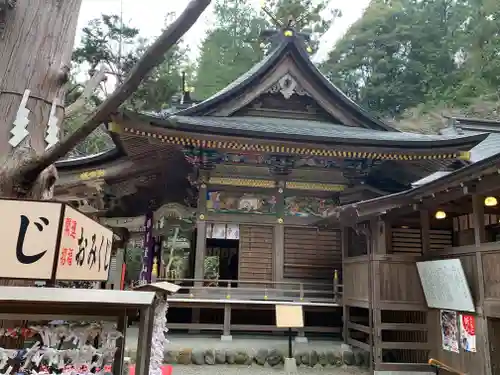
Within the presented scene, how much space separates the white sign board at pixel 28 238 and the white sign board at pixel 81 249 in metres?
0.05

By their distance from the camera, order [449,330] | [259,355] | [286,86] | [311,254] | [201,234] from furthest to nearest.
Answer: [286,86] < [311,254] < [201,234] < [259,355] < [449,330]

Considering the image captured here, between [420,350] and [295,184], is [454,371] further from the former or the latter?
[295,184]

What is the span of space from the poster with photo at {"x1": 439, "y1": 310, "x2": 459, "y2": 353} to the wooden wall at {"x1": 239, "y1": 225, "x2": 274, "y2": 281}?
14.0ft

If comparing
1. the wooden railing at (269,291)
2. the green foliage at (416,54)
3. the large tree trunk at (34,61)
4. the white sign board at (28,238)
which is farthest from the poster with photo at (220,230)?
the green foliage at (416,54)

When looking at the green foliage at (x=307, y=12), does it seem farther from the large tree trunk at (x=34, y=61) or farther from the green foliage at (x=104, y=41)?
the large tree trunk at (x=34, y=61)

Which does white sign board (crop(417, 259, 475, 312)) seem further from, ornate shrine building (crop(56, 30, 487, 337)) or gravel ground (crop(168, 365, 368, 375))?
ornate shrine building (crop(56, 30, 487, 337))

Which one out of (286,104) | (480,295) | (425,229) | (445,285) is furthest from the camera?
(286,104)

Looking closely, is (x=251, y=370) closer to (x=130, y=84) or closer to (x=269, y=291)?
(x=269, y=291)

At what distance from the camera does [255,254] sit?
1084 centimetres

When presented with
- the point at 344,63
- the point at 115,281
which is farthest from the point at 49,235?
the point at 344,63

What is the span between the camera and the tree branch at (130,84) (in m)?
1.89

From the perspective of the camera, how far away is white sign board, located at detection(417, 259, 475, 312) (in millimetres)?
6812

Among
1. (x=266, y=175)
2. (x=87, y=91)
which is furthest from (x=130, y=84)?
(x=266, y=175)

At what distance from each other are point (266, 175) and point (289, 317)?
4109 millimetres
